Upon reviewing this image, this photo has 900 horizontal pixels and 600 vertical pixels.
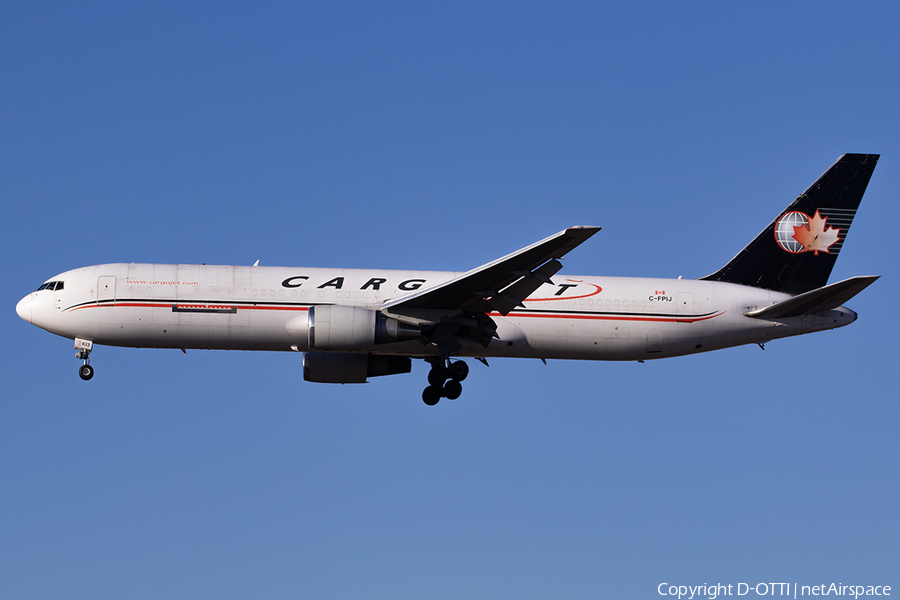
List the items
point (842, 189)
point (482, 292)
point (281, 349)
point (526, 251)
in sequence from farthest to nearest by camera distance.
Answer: point (842, 189) < point (281, 349) < point (482, 292) < point (526, 251)

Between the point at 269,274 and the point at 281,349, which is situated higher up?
the point at 269,274

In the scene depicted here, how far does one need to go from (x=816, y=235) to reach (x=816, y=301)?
3.90 m

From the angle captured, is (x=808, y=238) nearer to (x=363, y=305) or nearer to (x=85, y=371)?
(x=363, y=305)

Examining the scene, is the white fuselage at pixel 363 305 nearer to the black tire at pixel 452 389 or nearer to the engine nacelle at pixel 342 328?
the engine nacelle at pixel 342 328

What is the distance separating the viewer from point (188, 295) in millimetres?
31047

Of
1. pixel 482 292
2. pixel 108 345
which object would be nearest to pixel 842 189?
pixel 482 292

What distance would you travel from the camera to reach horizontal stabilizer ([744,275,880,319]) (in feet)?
100

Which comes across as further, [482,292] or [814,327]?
[814,327]

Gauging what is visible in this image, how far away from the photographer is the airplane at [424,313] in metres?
30.2

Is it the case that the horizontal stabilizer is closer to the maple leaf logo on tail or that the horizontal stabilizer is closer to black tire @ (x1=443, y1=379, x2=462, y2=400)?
the maple leaf logo on tail

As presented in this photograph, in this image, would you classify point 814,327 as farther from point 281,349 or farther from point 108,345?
point 108,345

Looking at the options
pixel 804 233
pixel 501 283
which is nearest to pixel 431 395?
pixel 501 283

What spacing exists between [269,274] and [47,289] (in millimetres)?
7060

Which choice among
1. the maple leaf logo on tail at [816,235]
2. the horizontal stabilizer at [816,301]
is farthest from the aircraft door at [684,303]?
the maple leaf logo on tail at [816,235]
